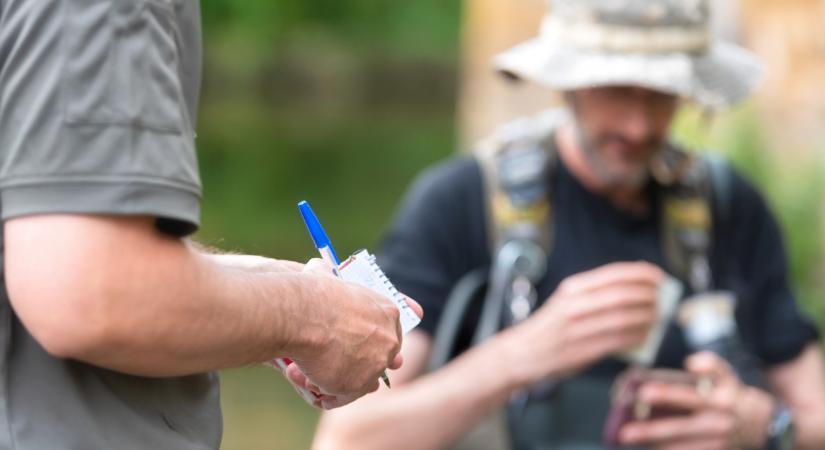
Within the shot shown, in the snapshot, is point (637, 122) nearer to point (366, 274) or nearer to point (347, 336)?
point (366, 274)

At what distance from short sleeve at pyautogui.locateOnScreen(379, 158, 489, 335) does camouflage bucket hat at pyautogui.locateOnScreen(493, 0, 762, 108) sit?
307mm

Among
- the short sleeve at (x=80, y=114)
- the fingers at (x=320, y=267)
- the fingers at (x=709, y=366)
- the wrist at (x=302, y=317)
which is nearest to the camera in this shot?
the short sleeve at (x=80, y=114)

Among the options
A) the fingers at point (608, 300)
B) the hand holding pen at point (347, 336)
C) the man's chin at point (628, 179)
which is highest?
the hand holding pen at point (347, 336)

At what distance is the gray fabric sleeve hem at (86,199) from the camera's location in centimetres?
188

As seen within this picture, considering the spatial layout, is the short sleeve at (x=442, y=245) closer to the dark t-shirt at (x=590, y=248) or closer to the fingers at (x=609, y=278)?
the dark t-shirt at (x=590, y=248)

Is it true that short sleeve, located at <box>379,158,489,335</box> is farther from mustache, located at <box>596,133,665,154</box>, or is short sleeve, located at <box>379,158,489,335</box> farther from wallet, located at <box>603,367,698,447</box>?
wallet, located at <box>603,367,698,447</box>

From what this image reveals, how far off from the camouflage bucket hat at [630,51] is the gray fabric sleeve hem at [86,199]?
202 cm

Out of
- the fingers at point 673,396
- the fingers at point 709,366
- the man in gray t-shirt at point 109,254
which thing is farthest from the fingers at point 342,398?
the fingers at point 709,366

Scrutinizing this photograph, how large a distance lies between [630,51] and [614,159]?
0.24m

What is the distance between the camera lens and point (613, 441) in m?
3.66

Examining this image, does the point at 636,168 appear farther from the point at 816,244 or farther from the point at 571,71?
the point at 816,244

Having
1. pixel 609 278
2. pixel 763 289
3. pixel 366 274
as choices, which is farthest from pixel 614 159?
pixel 366 274

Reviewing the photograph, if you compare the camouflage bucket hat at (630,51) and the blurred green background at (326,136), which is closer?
the camouflage bucket hat at (630,51)

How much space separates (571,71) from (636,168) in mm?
261
